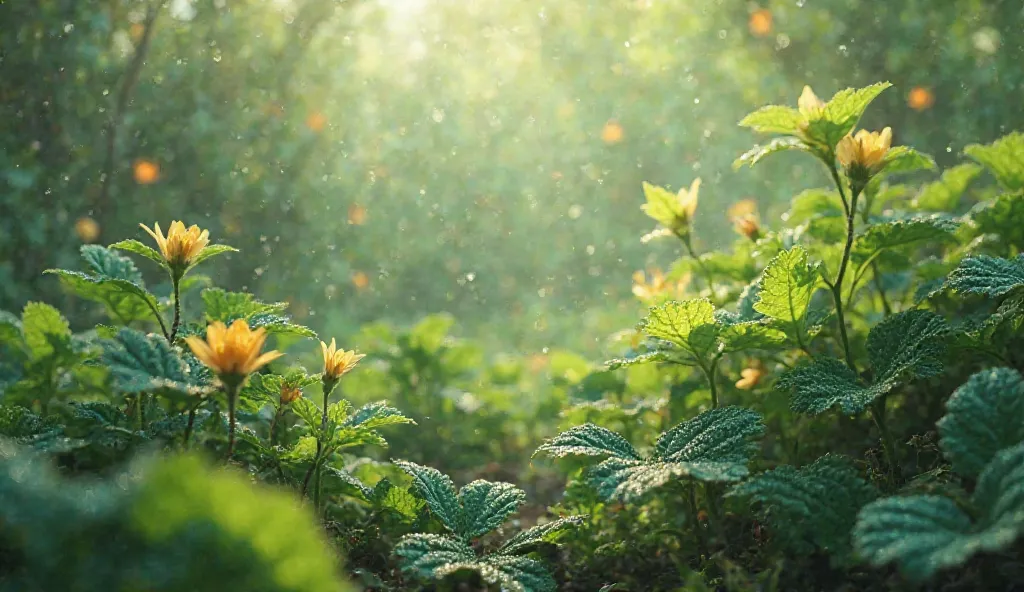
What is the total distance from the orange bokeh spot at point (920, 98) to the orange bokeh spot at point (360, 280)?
284 cm

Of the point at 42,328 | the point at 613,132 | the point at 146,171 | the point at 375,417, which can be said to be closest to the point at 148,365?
the point at 375,417

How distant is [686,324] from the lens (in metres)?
1.33

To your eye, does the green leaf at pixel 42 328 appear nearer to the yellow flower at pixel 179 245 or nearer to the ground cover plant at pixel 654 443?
the ground cover plant at pixel 654 443

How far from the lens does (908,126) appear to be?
145 inches

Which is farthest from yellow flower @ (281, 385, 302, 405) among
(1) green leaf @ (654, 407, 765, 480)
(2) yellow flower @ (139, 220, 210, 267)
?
(1) green leaf @ (654, 407, 765, 480)

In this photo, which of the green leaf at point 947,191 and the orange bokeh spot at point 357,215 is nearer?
the green leaf at point 947,191

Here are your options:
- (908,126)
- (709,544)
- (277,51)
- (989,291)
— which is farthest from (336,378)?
(908,126)

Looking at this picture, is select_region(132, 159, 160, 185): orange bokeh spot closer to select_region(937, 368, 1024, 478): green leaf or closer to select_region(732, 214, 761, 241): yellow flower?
select_region(732, 214, 761, 241): yellow flower

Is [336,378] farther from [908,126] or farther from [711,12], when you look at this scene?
[711,12]

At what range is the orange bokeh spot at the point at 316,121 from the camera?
12.7ft

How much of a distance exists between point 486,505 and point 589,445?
8.9 inches

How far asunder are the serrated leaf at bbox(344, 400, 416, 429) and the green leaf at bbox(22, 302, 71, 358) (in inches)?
29.3

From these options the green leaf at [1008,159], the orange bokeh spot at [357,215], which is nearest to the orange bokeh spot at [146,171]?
the orange bokeh spot at [357,215]

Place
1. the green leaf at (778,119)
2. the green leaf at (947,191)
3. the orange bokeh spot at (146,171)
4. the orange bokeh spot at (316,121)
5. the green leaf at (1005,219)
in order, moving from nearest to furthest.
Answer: the green leaf at (778,119), the green leaf at (1005,219), the green leaf at (947,191), the orange bokeh spot at (146,171), the orange bokeh spot at (316,121)
